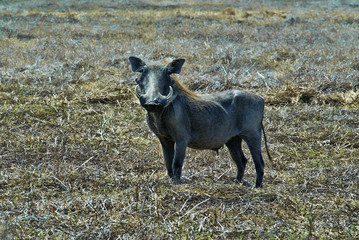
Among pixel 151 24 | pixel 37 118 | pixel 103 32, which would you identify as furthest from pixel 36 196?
pixel 151 24

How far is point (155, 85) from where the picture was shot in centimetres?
486

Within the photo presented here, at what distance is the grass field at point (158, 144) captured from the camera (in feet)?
13.9

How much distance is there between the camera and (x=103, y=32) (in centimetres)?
1742

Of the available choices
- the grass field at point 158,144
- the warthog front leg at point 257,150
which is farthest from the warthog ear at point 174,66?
the warthog front leg at point 257,150

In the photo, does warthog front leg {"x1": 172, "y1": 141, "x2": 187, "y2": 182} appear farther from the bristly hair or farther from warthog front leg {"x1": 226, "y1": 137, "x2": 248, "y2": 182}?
warthog front leg {"x1": 226, "y1": 137, "x2": 248, "y2": 182}

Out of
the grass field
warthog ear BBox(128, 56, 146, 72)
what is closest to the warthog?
warthog ear BBox(128, 56, 146, 72)

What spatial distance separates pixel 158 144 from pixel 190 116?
169cm

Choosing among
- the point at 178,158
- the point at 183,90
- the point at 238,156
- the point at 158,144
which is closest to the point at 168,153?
the point at 178,158

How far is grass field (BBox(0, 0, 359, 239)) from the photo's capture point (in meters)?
4.23

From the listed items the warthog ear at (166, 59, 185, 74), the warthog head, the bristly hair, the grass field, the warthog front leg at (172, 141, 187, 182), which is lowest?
the grass field

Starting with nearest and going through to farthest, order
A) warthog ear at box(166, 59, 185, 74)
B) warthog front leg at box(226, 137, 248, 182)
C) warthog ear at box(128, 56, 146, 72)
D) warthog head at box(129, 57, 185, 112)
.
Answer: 1. warthog head at box(129, 57, 185, 112)
2. warthog ear at box(166, 59, 185, 74)
3. warthog ear at box(128, 56, 146, 72)
4. warthog front leg at box(226, 137, 248, 182)

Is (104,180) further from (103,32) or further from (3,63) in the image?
(103,32)

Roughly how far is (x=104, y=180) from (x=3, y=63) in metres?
7.71

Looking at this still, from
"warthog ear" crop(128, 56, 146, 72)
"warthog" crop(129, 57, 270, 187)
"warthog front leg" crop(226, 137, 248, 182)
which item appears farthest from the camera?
"warthog front leg" crop(226, 137, 248, 182)
